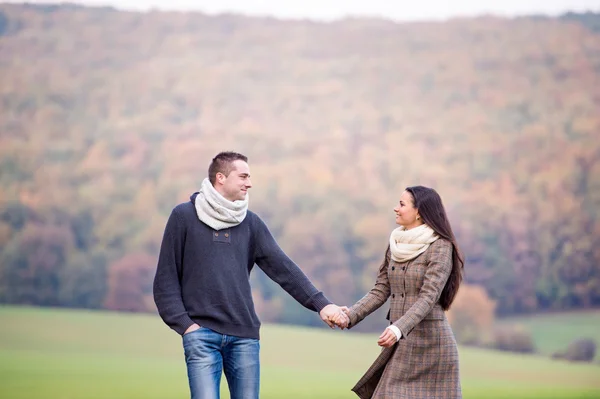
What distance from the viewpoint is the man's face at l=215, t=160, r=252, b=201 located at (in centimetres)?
402

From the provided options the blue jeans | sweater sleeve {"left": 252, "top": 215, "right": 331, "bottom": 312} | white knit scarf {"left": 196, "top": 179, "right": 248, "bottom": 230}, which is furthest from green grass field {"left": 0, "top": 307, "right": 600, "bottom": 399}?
white knit scarf {"left": 196, "top": 179, "right": 248, "bottom": 230}

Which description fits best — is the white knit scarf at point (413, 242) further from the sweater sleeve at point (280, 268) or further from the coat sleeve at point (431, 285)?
the sweater sleeve at point (280, 268)

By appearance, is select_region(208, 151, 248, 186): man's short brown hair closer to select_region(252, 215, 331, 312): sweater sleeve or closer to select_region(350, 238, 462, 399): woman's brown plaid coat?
select_region(252, 215, 331, 312): sweater sleeve

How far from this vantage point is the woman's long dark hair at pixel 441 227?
404 cm

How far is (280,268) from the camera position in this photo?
167 inches

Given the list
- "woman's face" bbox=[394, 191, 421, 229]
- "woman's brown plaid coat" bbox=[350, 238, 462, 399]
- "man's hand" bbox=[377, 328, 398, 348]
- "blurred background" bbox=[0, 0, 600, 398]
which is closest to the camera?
"man's hand" bbox=[377, 328, 398, 348]

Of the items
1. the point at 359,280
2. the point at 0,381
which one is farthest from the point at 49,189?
Result: the point at 359,280

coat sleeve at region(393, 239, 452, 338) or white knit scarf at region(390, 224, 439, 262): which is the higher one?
white knit scarf at region(390, 224, 439, 262)

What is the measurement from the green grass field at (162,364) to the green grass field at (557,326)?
0.26m

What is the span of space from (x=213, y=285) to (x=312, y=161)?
7.70 m

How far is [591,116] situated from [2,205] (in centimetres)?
717

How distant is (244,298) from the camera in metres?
4.00

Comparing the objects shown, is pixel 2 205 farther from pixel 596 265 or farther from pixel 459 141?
pixel 596 265

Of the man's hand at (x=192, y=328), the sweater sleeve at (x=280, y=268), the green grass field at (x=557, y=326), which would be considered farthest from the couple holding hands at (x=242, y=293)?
the green grass field at (x=557, y=326)
